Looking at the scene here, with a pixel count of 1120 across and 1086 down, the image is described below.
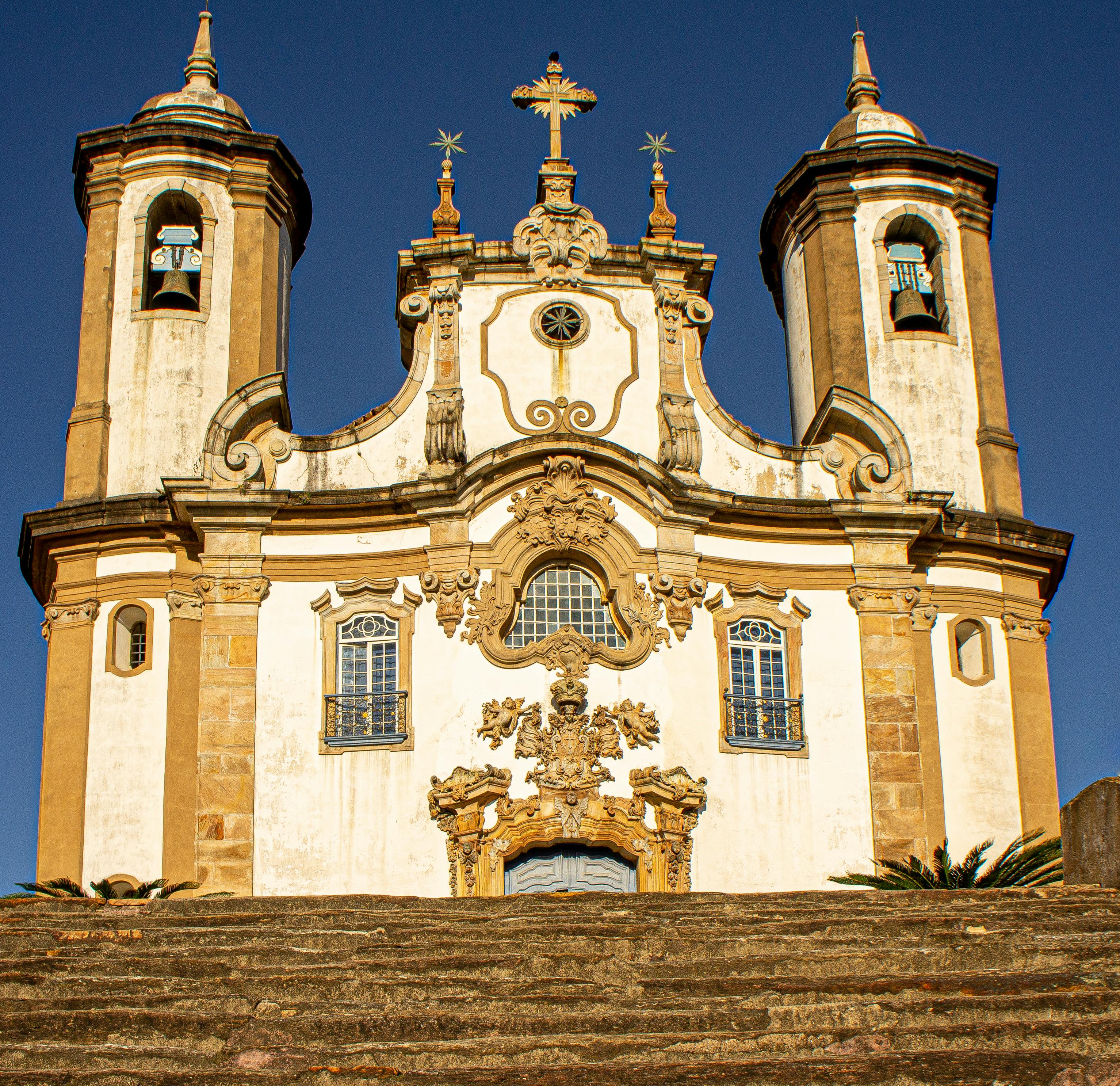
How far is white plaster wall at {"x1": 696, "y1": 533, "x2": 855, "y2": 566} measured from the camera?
2108 centimetres

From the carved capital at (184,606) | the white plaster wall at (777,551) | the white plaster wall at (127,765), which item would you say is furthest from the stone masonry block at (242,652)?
the white plaster wall at (777,551)

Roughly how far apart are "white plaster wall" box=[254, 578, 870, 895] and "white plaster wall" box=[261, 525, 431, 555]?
59cm

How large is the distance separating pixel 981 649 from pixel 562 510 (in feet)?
20.2

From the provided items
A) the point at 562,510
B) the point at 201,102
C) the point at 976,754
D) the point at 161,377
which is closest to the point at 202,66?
the point at 201,102

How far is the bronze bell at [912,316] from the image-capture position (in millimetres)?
24172

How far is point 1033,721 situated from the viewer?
22.2 metres

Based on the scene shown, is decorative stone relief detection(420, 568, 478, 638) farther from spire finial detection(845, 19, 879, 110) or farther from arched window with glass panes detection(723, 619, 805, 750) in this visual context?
spire finial detection(845, 19, 879, 110)

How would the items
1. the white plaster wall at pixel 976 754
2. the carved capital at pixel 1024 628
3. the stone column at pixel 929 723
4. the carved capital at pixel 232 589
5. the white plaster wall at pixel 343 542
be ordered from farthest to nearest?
the carved capital at pixel 1024 628 < the white plaster wall at pixel 976 754 < the stone column at pixel 929 723 < the white plaster wall at pixel 343 542 < the carved capital at pixel 232 589

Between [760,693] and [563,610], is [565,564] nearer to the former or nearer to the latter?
[563,610]

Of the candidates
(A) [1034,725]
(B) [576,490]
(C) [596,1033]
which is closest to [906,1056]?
(C) [596,1033]

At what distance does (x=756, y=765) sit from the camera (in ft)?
65.9

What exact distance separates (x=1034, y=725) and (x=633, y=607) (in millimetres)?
5880

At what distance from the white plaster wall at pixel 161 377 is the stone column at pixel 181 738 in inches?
84.7

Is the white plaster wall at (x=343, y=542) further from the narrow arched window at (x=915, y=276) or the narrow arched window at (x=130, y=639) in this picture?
the narrow arched window at (x=915, y=276)
